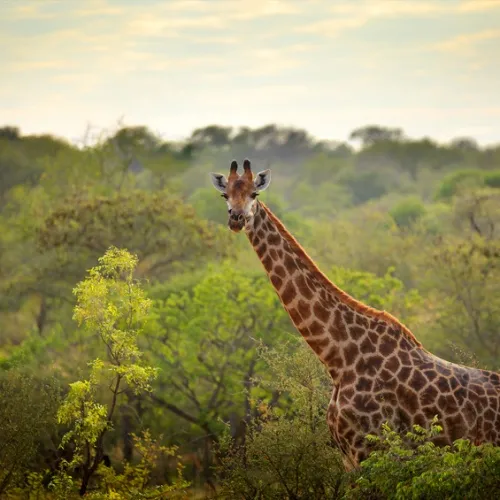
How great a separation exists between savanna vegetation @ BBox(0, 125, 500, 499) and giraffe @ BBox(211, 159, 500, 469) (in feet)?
1.25

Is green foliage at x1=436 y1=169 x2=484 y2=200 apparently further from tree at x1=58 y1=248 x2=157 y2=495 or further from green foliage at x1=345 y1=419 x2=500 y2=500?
green foliage at x1=345 y1=419 x2=500 y2=500

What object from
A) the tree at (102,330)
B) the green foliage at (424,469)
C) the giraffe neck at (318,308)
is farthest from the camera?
the tree at (102,330)

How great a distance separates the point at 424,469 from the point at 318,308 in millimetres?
2456

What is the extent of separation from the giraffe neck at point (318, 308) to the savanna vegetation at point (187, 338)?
127 cm

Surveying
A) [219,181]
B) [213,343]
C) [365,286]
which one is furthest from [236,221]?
[365,286]

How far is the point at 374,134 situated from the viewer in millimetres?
137375

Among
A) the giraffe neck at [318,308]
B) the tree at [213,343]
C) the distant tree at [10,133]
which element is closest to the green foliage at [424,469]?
the giraffe neck at [318,308]

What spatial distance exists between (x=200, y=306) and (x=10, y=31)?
72.7m

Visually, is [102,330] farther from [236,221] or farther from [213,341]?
[213,341]

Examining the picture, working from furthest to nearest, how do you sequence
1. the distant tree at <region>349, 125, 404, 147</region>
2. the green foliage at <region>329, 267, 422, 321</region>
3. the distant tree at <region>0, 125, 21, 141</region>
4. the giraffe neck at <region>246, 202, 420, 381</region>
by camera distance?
the distant tree at <region>349, 125, 404, 147</region>, the distant tree at <region>0, 125, 21, 141</region>, the green foliage at <region>329, 267, 422, 321</region>, the giraffe neck at <region>246, 202, 420, 381</region>

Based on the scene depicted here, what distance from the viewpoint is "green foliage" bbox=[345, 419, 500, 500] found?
12047 mm

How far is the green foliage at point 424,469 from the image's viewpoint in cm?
1205

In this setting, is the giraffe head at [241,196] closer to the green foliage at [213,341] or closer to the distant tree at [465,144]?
the green foliage at [213,341]

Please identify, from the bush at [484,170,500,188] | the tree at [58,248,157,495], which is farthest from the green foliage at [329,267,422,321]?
the bush at [484,170,500,188]
